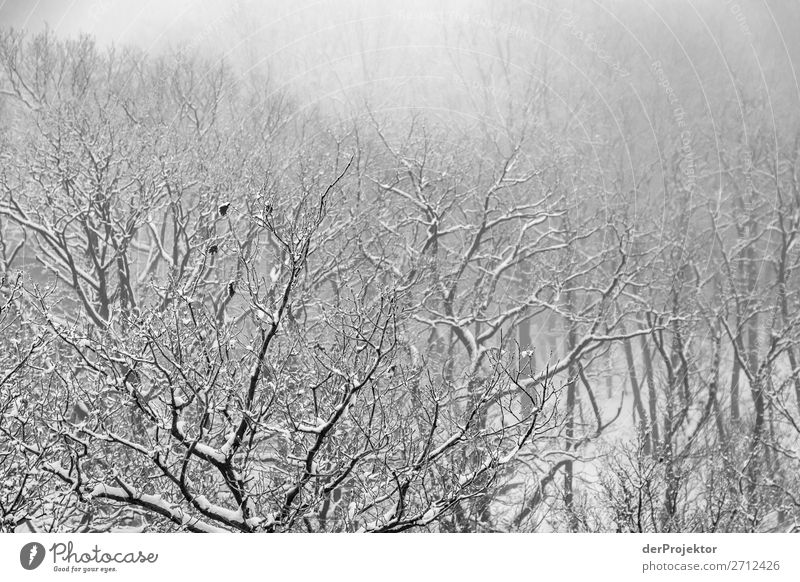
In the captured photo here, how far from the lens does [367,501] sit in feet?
26.2

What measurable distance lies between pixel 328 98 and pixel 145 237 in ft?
23.3

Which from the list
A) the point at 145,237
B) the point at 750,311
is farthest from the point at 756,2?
the point at 145,237

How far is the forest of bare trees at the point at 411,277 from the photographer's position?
8.27m
